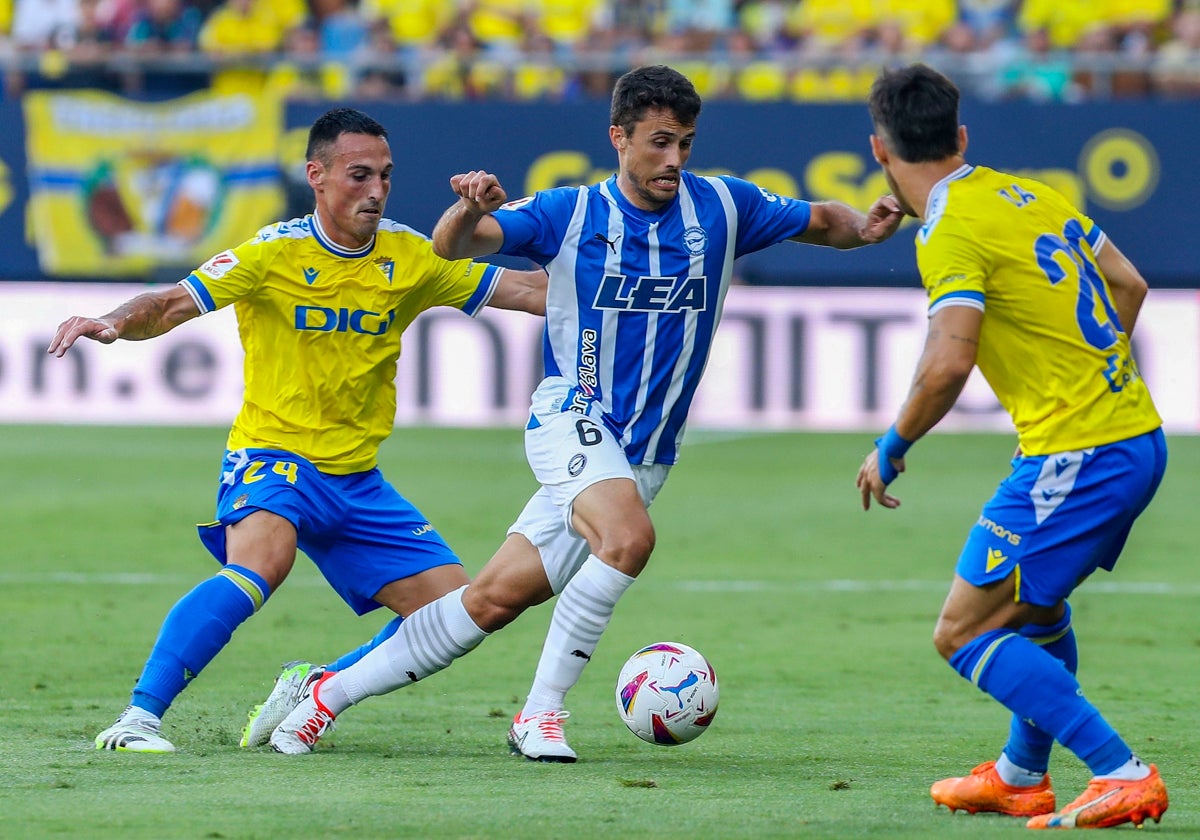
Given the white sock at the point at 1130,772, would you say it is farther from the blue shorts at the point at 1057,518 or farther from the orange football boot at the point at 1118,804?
the blue shorts at the point at 1057,518

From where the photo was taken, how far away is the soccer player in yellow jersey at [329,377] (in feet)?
19.8

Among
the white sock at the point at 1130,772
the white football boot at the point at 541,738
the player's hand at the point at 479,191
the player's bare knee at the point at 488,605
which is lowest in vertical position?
the white football boot at the point at 541,738

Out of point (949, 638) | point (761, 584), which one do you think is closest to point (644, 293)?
point (949, 638)

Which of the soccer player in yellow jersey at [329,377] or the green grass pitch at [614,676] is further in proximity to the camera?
the soccer player in yellow jersey at [329,377]

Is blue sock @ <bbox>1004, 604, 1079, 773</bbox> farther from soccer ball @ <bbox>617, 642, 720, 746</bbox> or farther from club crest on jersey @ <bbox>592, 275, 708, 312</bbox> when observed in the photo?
club crest on jersey @ <bbox>592, 275, 708, 312</bbox>

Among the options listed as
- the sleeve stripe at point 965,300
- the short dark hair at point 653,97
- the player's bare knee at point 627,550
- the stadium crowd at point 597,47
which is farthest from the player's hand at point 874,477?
the stadium crowd at point 597,47

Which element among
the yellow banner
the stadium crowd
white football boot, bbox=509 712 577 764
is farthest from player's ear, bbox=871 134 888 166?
the yellow banner

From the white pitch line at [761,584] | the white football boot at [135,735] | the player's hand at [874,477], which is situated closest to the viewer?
the player's hand at [874,477]

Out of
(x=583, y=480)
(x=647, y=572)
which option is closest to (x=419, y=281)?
(x=583, y=480)

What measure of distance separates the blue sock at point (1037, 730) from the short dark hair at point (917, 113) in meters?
1.31

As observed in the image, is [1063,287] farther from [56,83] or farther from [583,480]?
[56,83]

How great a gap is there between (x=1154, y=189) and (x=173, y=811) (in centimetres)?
1444

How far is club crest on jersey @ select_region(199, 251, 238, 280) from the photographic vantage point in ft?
19.8

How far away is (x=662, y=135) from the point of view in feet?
19.4
